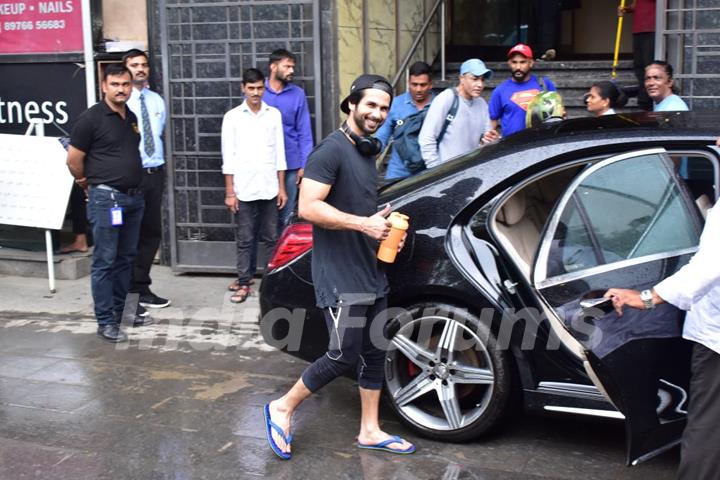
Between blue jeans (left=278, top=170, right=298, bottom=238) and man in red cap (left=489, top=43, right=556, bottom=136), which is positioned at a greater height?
man in red cap (left=489, top=43, right=556, bottom=136)

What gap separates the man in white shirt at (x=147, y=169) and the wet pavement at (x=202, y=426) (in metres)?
0.76

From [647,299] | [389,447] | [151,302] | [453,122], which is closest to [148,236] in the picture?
[151,302]

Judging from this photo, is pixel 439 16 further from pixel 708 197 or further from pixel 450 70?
pixel 708 197

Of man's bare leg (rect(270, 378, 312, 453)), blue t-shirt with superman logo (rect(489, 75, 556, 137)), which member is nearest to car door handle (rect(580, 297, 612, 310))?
man's bare leg (rect(270, 378, 312, 453))

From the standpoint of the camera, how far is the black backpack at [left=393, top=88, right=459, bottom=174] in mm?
7082

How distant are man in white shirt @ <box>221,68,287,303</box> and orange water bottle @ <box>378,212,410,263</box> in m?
3.64

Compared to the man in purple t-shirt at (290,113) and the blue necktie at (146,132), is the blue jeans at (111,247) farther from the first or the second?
the man in purple t-shirt at (290,113)

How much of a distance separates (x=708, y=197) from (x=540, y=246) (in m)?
0.78

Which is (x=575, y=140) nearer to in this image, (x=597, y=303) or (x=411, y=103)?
(x=597, y=303)

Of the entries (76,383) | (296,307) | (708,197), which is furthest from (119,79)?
(708,197)

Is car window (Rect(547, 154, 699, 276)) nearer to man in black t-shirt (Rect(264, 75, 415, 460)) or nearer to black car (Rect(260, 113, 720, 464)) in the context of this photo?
black car (Rect(260, 113, 720, 464))

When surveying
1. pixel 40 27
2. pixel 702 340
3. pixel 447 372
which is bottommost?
pixel 447 372

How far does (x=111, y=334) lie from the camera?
696 cm

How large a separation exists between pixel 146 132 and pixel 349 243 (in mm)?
3825
